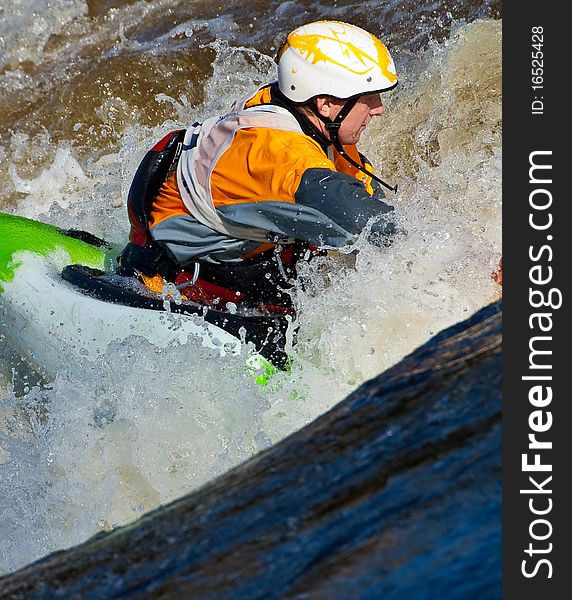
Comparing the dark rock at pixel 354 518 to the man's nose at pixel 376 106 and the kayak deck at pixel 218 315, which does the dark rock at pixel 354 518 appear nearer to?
the kayak deck at pixel 218 315

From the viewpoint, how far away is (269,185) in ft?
9.98

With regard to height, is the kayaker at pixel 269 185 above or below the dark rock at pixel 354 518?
above

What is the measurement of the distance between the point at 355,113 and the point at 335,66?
18cm

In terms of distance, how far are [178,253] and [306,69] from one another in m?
0.78

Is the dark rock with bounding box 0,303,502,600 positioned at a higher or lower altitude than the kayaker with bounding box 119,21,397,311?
lower

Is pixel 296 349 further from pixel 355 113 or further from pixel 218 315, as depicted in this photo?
pixel 355 113

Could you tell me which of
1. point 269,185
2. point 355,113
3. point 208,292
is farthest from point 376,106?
point 208,292

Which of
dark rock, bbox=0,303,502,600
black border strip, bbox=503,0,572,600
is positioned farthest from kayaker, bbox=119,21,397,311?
dark rock, bbox=0,303,502,600

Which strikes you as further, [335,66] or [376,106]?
[376,106]

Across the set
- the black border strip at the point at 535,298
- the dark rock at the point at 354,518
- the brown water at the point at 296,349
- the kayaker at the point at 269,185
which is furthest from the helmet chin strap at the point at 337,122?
the dark rock at the point at 354,518

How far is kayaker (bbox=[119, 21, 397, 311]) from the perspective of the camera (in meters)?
2.99

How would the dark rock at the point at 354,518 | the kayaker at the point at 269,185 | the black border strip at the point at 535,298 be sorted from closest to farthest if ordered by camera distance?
the dark rock at the point at 354,518 < the black border strip at the point at 535,298 < the kayaker at the point at 269,185

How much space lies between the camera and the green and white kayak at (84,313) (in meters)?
3.26

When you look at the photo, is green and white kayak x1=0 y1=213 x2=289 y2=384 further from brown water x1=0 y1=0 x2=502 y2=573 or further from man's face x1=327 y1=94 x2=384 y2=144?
man's face x1=327 y1=94 x2=384 y2=144
